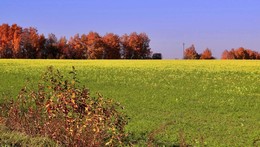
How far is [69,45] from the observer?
116562mm

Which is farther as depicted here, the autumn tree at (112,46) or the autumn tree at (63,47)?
the autumn tree at (112,46)

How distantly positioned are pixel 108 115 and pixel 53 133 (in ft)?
4.16

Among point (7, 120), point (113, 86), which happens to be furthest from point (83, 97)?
point (113, 86)

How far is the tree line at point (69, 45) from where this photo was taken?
108438mm

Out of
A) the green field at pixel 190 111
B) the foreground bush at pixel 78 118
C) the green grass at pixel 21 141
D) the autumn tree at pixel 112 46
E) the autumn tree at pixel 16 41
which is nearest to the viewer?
the green grass at pixel 21 141

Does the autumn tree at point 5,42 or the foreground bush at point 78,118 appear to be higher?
the autumn tree at point 5,42

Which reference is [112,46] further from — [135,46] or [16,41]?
[16,41]

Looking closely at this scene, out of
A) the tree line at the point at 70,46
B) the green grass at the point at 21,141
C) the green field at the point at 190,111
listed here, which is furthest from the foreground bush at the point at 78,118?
the tree line at the point at 70,46

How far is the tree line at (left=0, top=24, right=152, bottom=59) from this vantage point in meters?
108

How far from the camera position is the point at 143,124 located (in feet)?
43.3

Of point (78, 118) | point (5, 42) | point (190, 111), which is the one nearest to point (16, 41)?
point (5, 42)

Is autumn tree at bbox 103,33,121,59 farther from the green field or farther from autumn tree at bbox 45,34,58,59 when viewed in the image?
the green field

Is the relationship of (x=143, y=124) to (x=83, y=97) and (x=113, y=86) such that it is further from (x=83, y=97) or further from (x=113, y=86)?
(x=113, y=86)

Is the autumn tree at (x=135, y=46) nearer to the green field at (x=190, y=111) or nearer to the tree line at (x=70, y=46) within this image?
the tree line at (x=70, y=46)
